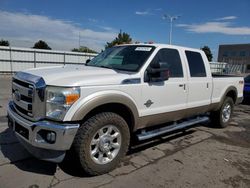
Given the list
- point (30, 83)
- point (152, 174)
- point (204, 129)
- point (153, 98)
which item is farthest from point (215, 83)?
point (30, 83)

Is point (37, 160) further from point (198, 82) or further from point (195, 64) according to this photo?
point (195, 64)

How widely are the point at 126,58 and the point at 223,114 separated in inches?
141

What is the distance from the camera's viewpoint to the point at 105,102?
348cm

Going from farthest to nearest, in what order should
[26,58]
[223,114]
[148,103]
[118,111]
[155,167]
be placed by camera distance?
[26,58]
[223,114]
[148,103]
[155,167]
[118,111]

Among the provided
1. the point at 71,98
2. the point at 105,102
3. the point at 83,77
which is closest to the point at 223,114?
the point at 105,102

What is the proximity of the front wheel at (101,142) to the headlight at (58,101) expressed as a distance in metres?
0.38

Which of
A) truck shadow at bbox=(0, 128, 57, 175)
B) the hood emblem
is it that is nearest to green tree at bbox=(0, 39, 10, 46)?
truck shadow at bbox=(0, 128, 57, 175)

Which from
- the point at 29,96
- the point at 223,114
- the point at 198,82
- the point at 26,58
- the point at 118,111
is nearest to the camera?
the point at 29,96

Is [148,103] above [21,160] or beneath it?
above

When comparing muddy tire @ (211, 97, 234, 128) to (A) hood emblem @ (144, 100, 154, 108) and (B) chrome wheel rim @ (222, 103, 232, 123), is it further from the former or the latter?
(A) hood emblem @ (144, 100, 154, 108)

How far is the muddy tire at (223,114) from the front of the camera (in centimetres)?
653

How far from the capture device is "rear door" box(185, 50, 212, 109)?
5.14 meters

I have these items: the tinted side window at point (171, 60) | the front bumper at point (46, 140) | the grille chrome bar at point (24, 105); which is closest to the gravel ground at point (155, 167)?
the front bumper at point (46, 140)

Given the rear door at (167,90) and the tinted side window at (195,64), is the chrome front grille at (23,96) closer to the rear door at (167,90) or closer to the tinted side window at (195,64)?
the rear door at (167,90)
